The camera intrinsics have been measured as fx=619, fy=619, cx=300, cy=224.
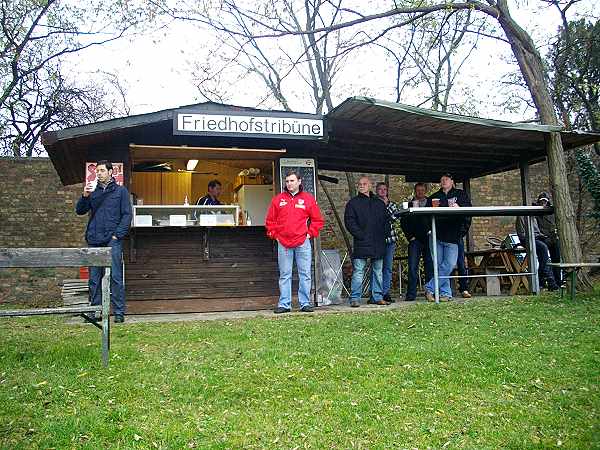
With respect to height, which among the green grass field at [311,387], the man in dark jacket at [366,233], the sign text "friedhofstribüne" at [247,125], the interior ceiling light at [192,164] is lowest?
the green grass field at [311,387]

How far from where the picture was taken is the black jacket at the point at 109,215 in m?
7.33

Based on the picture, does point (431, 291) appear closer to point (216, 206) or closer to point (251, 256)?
point (251, 256)

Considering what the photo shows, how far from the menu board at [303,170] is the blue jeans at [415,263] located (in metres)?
1.83

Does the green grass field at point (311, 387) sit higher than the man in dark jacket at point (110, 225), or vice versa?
the man in dark jacket at point (110, 225)

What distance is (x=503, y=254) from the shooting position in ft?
35.4

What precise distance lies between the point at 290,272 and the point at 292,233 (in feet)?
1.69

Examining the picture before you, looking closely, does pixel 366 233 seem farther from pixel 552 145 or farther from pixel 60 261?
pixel 60 261

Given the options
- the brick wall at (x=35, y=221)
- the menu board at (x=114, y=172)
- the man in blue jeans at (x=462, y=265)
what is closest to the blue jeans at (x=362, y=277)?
the man in blue jeans at (x=462, y=265)

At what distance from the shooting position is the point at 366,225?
876 centimetres

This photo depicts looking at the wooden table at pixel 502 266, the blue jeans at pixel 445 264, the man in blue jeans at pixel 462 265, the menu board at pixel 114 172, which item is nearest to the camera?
the menu board at pixel 114 172

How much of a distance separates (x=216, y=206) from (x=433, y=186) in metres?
8.99

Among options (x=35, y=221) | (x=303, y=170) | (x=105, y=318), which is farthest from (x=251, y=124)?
(x=35, y=221)

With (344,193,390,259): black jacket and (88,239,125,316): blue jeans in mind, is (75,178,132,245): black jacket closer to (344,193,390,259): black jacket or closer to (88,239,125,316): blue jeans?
(88,239,125,316): blue jeans

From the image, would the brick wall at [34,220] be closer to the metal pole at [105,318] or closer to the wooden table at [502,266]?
the wooden table at [502,266]
